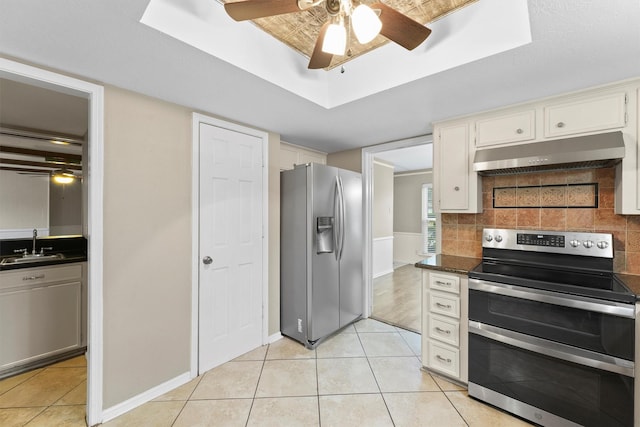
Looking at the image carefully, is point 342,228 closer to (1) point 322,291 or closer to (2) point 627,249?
(1) point 322,291

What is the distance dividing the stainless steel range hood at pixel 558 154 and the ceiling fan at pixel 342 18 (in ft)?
4.30

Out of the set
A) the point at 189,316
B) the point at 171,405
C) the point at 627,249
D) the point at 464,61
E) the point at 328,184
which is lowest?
the point at 171,405

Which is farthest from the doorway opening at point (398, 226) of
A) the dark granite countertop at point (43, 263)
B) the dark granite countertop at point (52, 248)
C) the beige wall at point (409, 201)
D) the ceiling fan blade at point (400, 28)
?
the dark granite countertop at point (52, 248)

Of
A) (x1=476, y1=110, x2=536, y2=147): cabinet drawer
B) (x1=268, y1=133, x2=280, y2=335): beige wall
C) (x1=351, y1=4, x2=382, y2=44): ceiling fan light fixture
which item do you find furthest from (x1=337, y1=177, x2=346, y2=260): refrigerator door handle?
(x1=351, y1=4, x2=382, y2=44): ceiling fan light fixture

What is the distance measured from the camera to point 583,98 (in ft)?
6.19

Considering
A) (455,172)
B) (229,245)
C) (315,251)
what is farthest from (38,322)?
(455,172)

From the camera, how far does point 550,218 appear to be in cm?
220

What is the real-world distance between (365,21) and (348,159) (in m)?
2.65

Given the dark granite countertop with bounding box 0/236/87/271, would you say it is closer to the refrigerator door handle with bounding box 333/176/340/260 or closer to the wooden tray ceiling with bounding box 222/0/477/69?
the refrigerator door handle with bounding box 333/176/340/260

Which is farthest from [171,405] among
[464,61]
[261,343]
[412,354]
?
[464,61]

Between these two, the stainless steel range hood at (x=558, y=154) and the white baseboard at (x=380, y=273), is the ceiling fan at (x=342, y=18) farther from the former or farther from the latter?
the white baseboard at (x=380, y=273)

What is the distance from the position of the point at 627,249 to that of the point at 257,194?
2.91 m

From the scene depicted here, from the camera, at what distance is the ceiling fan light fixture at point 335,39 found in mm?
1116

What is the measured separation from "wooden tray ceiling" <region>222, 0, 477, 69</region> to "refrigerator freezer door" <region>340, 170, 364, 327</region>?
1.43 meters
